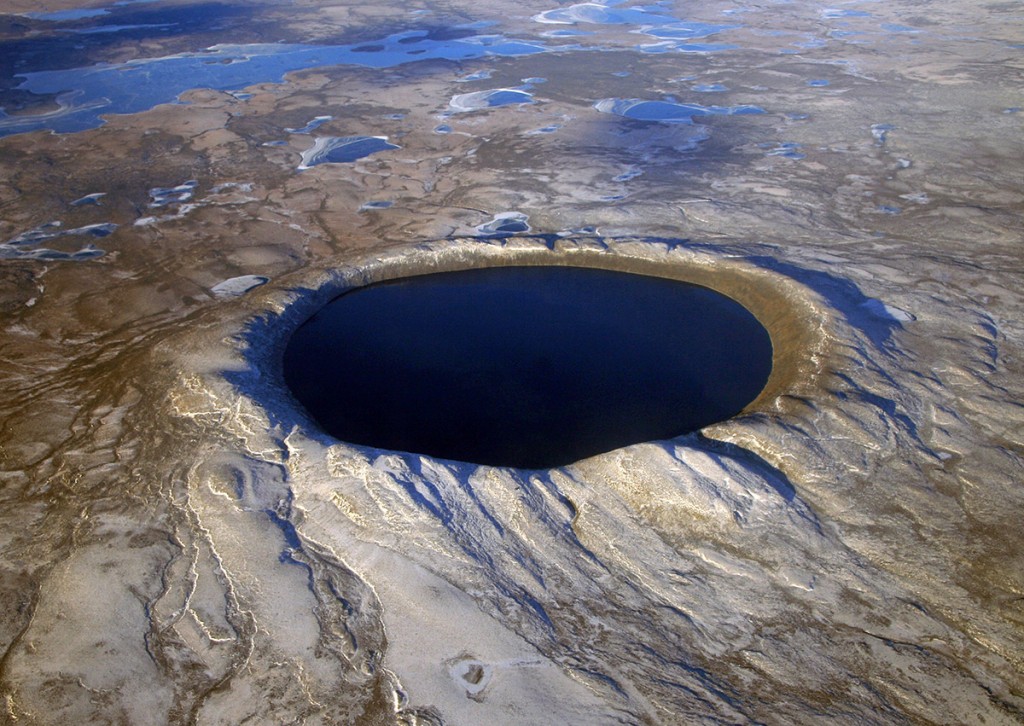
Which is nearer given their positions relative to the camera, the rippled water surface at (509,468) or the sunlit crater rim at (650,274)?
the rippled water surface at (509,468)

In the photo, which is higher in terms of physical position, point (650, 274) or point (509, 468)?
point (650, 274)

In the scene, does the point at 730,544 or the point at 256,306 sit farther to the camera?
the point at 256,306

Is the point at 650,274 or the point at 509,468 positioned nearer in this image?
the point at 509,468

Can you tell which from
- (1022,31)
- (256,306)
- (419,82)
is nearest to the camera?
(256,306)

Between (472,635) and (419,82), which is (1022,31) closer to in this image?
(419,82)

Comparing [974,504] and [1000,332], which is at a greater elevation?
[1000,332]

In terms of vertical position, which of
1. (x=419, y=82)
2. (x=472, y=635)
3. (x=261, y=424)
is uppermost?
(x=419, y=82)

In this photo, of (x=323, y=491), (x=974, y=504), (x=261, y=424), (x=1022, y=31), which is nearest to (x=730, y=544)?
(x=974, y=504)

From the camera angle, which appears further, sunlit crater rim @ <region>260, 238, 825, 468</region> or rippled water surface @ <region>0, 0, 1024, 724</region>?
sunlit crater rim @ <region>260, 238, 825, 468</region>
